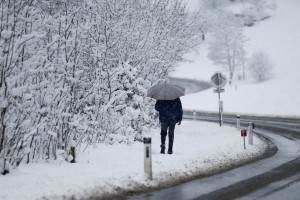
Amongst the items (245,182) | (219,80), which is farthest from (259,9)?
(245,182)

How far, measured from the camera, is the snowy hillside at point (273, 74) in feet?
142

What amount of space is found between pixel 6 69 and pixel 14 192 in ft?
7.65

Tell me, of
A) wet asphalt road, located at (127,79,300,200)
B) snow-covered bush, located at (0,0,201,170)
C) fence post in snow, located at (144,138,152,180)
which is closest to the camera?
wet asphalt road, located at (127,79,300,200)

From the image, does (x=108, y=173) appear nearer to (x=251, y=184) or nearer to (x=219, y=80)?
(x=251, y=184)

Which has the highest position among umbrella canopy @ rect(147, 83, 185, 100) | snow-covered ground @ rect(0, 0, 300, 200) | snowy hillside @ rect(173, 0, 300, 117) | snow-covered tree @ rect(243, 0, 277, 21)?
snow-covered tree @ rect(243, 0, 277, 21)

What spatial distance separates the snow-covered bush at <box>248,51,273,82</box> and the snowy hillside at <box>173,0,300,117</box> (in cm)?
114

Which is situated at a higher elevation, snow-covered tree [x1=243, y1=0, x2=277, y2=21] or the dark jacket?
snow-covered tree [x1=243, y1=0, x2=277, y2=21]

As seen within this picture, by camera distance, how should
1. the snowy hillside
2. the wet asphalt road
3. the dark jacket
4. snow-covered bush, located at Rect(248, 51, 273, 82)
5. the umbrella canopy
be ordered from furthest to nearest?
snow-covered bush, located at Rect(248, 51, 273, 82)
the snowy hillside
the dark jacket
the umbrella canopy
the wet asphalt road

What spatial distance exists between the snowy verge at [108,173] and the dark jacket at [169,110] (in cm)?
115

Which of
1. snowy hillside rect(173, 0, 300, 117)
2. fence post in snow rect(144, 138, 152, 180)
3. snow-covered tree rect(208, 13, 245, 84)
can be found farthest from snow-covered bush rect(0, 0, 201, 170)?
snow-covered tree rect(208, 13, 245, 84)

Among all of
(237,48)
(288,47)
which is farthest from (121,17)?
(288,47)

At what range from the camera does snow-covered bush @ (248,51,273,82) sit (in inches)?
2579

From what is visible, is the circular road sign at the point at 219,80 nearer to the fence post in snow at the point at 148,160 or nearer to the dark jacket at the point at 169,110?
the dark jacket at the point at 169,110

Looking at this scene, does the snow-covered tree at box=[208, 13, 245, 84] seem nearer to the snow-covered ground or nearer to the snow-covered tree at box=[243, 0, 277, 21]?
the snow-covered tree at box=[243, 0, 277, 21]
